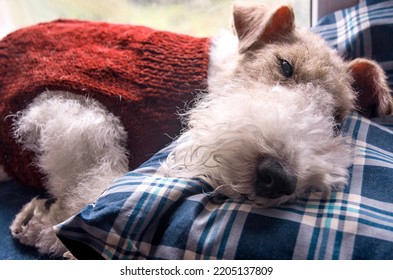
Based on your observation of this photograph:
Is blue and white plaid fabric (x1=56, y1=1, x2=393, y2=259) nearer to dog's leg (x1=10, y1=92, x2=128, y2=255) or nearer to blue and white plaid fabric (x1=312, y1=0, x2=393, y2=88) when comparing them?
dog's leg (x1=10, y1=92, x2=128, y2=255)

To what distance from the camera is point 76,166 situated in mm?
1704

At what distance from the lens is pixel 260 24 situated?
1.74m

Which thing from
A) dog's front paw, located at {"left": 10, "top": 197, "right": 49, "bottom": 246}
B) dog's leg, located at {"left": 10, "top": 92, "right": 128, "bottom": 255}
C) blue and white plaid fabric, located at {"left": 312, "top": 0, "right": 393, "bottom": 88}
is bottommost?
dog's front paw, located at {"left": 10, "top": 197, "right": 49, "bottom": 246}

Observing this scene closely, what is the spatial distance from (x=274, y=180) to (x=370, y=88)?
3.20 feet

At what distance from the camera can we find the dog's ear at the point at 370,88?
1.79 m

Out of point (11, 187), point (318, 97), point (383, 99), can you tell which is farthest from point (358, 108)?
point (11, 187)

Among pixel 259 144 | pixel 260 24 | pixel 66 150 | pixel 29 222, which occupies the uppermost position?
pixel 260 24

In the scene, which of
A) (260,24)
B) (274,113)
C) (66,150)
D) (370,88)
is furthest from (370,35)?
(66,150)

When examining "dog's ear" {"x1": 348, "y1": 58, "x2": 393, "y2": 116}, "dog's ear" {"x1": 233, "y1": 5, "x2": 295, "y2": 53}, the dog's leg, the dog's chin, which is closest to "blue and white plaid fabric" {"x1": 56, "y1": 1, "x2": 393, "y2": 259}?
the dog's chin

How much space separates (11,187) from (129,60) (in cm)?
93

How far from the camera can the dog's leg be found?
165 cm

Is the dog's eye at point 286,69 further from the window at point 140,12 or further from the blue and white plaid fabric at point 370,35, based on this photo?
the window at point 140,12

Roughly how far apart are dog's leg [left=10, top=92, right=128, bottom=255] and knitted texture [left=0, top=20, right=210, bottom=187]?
5 centimetres

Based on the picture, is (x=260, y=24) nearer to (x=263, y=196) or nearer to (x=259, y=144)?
(x=259, y=144)
